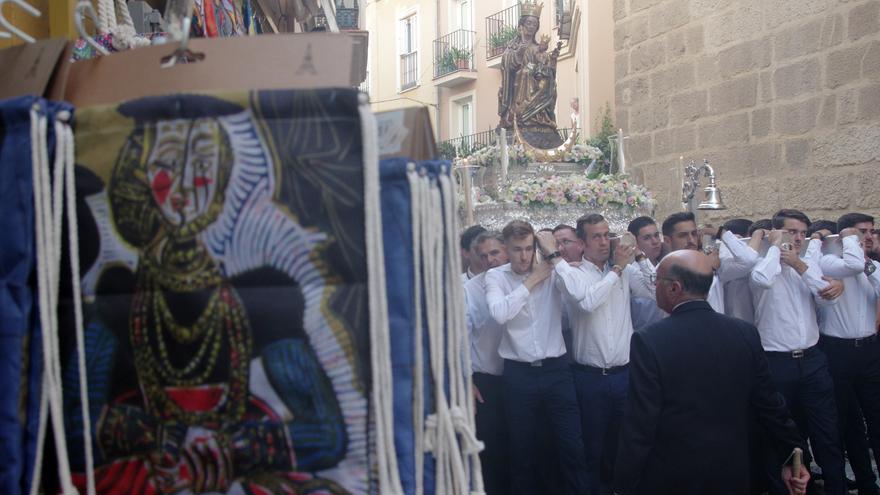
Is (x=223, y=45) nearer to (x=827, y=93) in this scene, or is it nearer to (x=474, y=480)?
(x=474, y=480)

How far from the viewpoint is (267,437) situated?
4.20ft

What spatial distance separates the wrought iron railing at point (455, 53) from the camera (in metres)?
23.2

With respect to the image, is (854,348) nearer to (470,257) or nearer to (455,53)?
(470,257)

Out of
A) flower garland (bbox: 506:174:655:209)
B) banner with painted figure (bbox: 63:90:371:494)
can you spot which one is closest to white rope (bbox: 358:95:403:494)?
banner with painted figure (bbox: 63:90:371:494)

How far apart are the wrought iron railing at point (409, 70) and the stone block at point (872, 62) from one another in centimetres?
1789

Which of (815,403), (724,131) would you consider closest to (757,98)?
(724,131)

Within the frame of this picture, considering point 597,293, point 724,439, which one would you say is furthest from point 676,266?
point 597,293

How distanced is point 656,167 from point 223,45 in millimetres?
10664

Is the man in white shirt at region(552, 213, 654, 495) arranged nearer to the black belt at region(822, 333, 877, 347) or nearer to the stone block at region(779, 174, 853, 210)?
the black belt at region(822, 333, 877, 347)

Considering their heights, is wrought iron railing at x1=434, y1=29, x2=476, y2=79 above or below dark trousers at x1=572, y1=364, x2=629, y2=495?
above

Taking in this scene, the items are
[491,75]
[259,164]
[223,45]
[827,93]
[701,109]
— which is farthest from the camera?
[491,75]

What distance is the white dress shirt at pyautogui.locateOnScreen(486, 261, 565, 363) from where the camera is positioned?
17.4ft

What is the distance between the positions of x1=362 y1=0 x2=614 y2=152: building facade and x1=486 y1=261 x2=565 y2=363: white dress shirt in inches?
447

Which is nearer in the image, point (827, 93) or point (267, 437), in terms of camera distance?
point (267, 437)
